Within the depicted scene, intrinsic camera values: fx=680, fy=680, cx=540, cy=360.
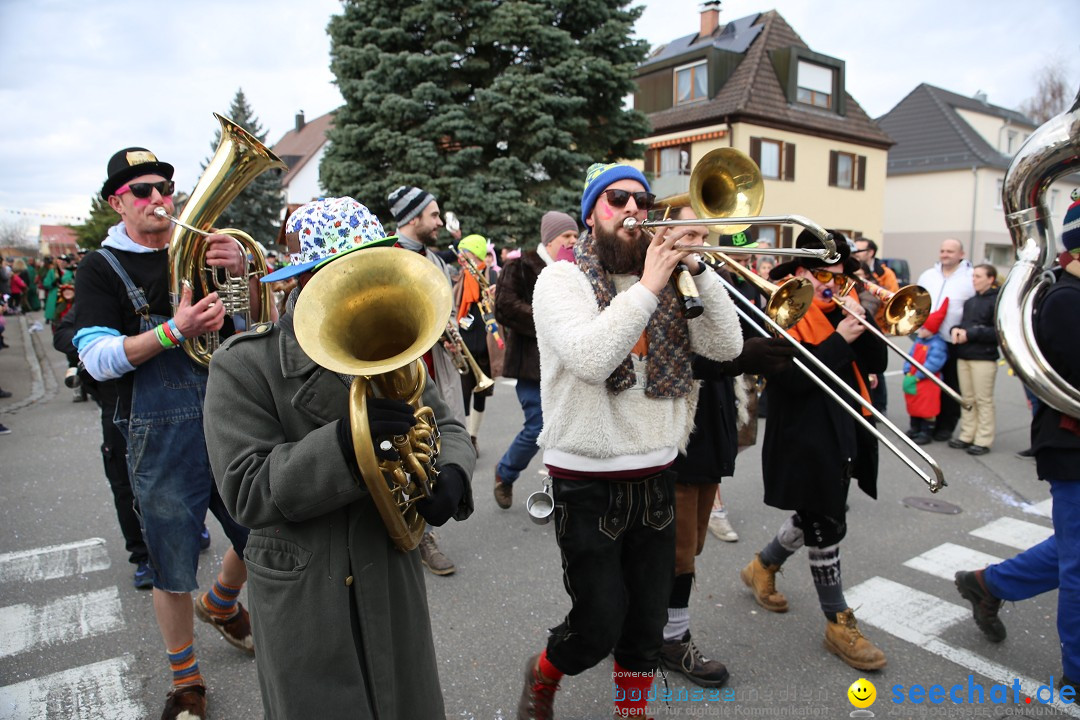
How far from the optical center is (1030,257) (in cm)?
206

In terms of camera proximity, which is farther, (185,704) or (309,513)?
(185,704)

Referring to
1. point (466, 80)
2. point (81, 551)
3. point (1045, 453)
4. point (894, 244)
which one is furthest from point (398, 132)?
point (894, 244)

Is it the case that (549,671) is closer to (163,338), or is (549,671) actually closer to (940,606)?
(163,338)

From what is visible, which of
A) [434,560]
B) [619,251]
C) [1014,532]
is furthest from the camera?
[1014,532]

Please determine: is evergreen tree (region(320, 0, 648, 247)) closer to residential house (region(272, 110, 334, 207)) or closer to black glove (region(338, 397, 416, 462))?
black glove (region(338, 397, 416, 462))

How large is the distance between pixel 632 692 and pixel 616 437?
941 millimetres

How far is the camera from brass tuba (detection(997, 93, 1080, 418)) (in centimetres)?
194

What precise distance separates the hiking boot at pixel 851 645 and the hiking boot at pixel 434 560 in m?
1.98

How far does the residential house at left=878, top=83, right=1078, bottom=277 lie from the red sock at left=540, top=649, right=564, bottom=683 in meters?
31.7

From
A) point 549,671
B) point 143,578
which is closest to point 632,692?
point 549,671

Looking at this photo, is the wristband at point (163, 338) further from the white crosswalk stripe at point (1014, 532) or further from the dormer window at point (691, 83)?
the dormer window at point (691, 83)

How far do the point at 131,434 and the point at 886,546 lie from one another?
419cm

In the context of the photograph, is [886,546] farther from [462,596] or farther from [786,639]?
[462,596]

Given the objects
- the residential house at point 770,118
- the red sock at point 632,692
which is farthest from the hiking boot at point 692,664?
the residential house at point 770,118
